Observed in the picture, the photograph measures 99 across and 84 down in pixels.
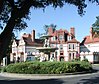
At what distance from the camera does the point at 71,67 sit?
31.9 metres

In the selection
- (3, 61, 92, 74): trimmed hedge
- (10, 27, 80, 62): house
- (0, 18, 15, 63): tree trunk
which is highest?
(10, 27, 80, 62): house

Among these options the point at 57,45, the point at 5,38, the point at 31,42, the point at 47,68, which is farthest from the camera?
the point at 31,42

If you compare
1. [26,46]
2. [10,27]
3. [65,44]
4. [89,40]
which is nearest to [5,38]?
[10,27]

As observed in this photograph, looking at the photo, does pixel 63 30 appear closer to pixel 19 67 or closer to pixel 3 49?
pixel 19 67

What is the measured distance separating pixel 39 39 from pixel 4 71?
268 ft

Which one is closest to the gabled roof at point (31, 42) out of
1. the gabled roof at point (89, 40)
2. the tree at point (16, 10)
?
the gabled roof at point (89, 40)

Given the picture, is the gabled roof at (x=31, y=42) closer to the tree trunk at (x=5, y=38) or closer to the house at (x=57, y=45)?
the house at (x=57, y=45)

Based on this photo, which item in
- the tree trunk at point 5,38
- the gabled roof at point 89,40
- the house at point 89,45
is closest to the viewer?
the tree trunk at point 5,38

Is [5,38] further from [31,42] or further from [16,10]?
[31,42]

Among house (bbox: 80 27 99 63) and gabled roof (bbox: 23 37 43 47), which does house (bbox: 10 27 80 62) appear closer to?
gabled roof (bbox: 23 37 43 47)

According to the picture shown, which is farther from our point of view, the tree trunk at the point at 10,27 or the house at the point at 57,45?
the house at the point at 57,45

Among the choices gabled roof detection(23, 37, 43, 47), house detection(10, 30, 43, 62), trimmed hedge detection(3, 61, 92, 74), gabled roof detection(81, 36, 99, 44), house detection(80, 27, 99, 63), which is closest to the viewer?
trimmed hedge detection(3, 61, 92, 74)

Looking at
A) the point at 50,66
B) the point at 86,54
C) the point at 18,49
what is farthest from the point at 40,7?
the point at 18,49

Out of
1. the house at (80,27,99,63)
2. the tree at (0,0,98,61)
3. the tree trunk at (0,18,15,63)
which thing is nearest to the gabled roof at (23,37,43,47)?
the house at (80,27,99,63)
